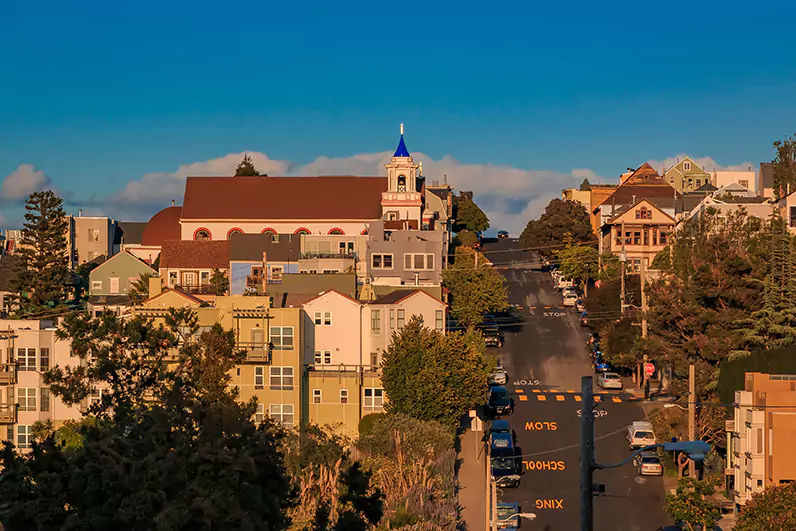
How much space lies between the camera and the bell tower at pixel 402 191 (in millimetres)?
124062

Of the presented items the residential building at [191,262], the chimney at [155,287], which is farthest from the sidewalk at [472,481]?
the residential building at [191,262]

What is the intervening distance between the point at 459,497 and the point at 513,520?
19.2ft

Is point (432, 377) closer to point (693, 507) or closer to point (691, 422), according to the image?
point (691, 422)

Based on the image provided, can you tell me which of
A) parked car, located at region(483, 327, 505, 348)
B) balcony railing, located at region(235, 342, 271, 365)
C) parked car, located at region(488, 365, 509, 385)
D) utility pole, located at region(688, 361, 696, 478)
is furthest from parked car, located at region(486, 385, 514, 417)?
utility pole, located at region(688, 361, 696, 478)

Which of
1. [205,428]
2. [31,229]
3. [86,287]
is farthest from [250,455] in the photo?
[86,287]

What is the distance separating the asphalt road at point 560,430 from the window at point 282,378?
12547mm

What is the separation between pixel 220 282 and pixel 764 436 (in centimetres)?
5898

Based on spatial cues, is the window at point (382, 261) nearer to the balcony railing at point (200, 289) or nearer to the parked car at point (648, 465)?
the balcony railing at point (200, 289)

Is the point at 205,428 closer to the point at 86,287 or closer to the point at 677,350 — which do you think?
the point at 677,350

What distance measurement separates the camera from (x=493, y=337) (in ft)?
289

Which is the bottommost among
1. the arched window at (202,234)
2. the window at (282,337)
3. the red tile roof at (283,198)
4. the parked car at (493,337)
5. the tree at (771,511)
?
the tree at (771,511)

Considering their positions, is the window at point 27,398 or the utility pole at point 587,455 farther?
the window at point 27,398

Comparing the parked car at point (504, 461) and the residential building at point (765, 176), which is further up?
the residential building at point (765, 176)

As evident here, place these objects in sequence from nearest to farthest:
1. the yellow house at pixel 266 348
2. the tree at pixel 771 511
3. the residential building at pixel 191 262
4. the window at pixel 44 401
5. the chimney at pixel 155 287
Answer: the tree at pixel 771 511 < the yellow house at pixel 266 348 < the window at pixel 44 401 < the chimney at pixel 155 287 < the residential building at pixel 191 262
